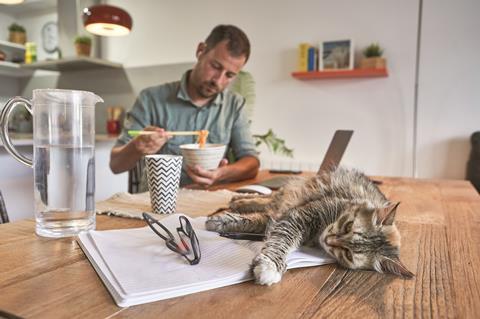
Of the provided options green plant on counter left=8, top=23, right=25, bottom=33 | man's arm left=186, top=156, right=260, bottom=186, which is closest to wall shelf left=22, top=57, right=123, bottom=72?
green plant on counter left=8, top=23, right=25, bottom=33

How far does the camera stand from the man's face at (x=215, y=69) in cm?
171

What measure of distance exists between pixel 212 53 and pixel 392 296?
4.83 feet

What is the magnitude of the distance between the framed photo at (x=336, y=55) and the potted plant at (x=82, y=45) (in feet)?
7.94

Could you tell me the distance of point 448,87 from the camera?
2.77 meters

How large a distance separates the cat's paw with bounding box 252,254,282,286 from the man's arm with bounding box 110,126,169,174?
76cm

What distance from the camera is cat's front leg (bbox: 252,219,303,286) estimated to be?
497mm

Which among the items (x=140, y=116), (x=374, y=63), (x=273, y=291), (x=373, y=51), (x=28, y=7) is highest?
(x=28, y=7)

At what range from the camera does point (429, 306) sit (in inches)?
17.5

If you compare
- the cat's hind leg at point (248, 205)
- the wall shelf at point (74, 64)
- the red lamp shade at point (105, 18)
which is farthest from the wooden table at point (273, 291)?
the wall shelf at point (74, 64)

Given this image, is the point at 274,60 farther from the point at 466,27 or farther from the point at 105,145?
the point at 105,145

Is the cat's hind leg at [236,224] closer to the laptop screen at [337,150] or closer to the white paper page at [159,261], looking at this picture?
the white paper page at [159,261]

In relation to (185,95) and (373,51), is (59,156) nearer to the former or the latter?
(185,95)

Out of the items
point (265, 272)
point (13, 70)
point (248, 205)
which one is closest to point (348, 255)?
point (265, 272)

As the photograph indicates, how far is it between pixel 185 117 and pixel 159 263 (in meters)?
1.39
